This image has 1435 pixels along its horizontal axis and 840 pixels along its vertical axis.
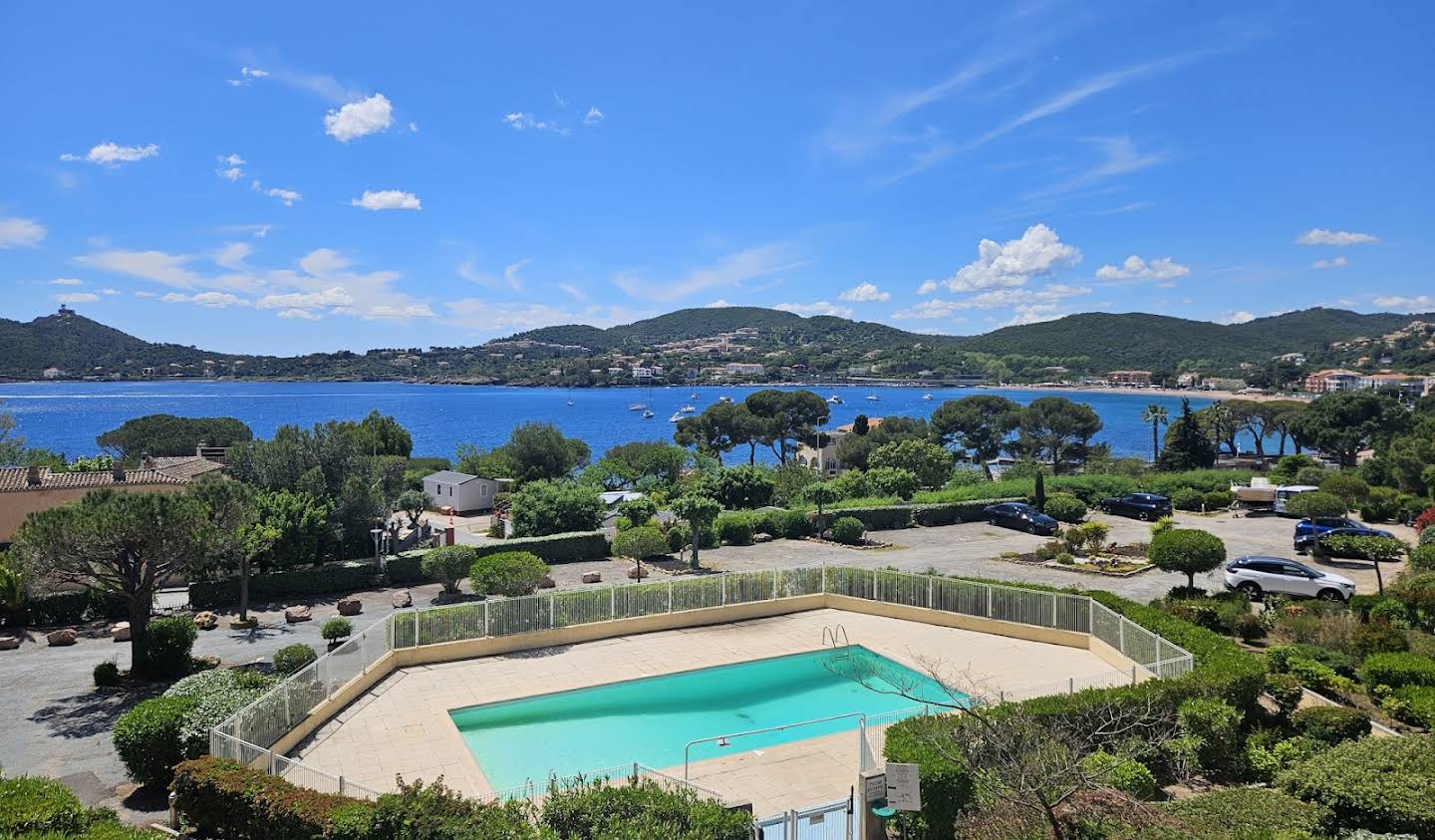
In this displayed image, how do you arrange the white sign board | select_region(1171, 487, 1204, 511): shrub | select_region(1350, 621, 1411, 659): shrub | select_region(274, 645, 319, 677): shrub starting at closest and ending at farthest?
1. the white sign board
2. select_region(1350, 621, 1411, 659): shrub
3. select_region(274, 645, 319, 677): shrub
4. select_region(1171, 487, 1204, 511): shrub

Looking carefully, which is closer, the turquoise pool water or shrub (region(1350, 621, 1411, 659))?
the turquoise pool water

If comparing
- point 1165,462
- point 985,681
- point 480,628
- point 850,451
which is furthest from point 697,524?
point 1165,462

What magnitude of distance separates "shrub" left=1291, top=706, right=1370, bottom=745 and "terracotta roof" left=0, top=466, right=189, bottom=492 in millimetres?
34418

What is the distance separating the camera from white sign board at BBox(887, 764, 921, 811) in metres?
8.51

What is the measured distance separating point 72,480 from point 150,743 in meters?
24.4

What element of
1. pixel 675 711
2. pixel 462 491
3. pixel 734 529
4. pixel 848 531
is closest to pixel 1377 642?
pixel 675 711

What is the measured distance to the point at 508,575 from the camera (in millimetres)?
22094

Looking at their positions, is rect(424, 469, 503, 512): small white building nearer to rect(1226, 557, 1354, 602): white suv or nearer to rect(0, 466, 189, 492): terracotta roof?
rect(0, 466, 189, 492): terracotta roof

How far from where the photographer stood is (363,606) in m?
25.3

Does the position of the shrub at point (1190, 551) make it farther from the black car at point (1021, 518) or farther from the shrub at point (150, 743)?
the shrub at point (150, 743)

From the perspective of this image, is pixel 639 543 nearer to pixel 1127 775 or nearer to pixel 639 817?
pixel 1127 775

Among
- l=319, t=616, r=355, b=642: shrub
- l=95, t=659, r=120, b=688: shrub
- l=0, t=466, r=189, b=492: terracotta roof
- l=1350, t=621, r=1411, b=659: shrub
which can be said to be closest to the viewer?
l=1350, t=621, r=1411, b=659: shrub

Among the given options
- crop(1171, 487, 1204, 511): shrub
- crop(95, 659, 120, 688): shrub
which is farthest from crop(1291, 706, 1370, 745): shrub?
crop(1171, 487, 1204, 511): shrub

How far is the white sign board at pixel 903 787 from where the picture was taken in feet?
27.9
